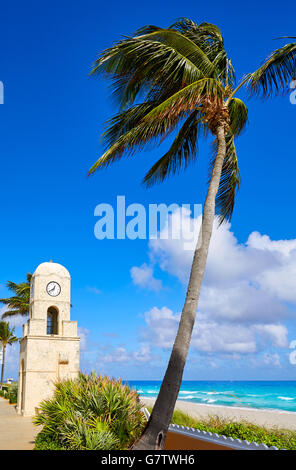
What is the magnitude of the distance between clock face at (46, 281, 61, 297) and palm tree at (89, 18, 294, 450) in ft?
48.3

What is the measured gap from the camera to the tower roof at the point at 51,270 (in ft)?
79.3

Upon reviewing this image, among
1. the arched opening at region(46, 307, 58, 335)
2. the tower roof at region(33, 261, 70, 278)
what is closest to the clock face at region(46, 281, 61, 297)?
the tower roof at region(33, 261, 70, 278)

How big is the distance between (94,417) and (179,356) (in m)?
3.69

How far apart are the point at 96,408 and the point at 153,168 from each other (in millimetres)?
6731

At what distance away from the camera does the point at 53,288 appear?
24.4 m

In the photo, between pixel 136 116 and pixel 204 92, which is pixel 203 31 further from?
pixel 136 116

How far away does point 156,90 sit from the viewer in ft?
35.2

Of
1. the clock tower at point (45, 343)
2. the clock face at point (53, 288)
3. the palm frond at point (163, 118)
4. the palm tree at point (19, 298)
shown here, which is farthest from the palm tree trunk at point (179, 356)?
the palm tree at point (19, 298)

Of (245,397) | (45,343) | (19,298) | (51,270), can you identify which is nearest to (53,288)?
(51,270)

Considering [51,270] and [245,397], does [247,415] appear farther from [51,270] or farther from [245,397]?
[245,397]

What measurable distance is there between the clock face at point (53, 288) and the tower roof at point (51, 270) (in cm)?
60

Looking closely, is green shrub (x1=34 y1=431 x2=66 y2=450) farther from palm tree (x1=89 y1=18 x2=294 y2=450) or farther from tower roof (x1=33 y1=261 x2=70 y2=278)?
tower roof (x1=33 y1=261 x2=70 y2=278)
